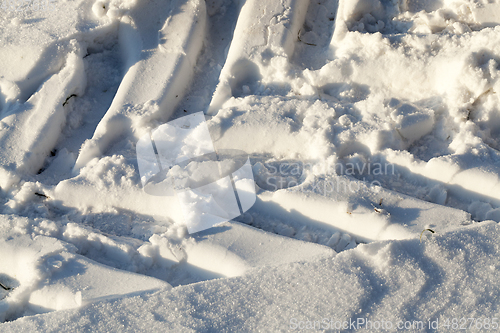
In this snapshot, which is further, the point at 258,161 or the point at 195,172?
the point at 258,161

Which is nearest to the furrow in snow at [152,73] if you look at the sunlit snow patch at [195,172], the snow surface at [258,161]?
the snow surface at [258,161]

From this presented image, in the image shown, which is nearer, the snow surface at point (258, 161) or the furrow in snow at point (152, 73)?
the snow surface at point (258, 161)

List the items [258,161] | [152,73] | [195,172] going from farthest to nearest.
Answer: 1. [152,73]
2. [258,161]
3. [195,172]

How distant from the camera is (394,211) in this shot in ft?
5.65

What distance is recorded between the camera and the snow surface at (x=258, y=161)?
1.45 meters

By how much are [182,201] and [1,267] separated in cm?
80

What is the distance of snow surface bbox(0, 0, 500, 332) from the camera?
145cm

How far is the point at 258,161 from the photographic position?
1972mm

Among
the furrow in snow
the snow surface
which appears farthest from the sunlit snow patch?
the furrow in snow

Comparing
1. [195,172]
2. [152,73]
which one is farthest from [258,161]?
[152,73]

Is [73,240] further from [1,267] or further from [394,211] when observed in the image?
[394,211]

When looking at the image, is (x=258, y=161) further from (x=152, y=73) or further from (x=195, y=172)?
(x=152, y=73)

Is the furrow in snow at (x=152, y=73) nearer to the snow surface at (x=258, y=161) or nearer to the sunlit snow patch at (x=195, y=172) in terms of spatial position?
the snow surface at (x=258, y=161)

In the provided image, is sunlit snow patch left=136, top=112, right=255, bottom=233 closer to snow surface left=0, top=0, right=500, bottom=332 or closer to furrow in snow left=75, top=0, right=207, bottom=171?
snow surface left=0, top=0, right=500, bottom=332
